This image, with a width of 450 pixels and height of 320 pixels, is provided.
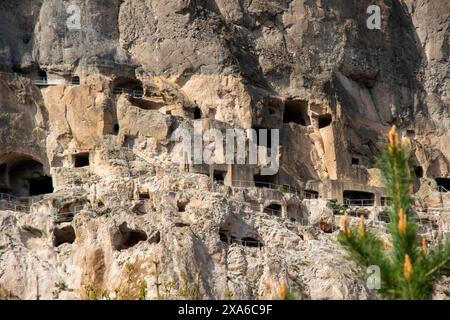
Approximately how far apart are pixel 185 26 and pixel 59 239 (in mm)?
11229

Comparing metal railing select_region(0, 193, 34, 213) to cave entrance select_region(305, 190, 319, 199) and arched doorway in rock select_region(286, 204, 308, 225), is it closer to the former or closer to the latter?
arched doorway in rock select_region(286, 204, 308, 225)

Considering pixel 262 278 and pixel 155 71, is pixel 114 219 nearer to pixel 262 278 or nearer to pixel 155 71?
pixel 262 278

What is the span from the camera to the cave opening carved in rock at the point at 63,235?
33875mm

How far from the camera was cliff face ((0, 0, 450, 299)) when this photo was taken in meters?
32.2

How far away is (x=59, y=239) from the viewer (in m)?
34.2

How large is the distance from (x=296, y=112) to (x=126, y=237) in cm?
1333

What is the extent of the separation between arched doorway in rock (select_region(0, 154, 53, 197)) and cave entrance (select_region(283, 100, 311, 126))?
32.8 ft

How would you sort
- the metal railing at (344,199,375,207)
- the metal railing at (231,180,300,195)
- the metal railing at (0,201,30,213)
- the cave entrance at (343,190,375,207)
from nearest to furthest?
1. the metal railing at (0,201,30,213)
2. the metal railing at (231,180,300,195)
3. the metal railing at (344,199,375,207)
4. the cave entrance at (343,190,375,207)

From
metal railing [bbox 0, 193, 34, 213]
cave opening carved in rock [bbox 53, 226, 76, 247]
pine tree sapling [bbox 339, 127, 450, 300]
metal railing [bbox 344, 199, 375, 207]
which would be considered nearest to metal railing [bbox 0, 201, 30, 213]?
metal railing [bbox 0, 193, 34, 213]

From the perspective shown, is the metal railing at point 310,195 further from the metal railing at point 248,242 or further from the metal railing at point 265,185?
the metal railing at point 248,242

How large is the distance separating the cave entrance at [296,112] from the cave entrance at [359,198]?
11.1 feet

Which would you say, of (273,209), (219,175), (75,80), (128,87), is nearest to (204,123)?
(219,175)
